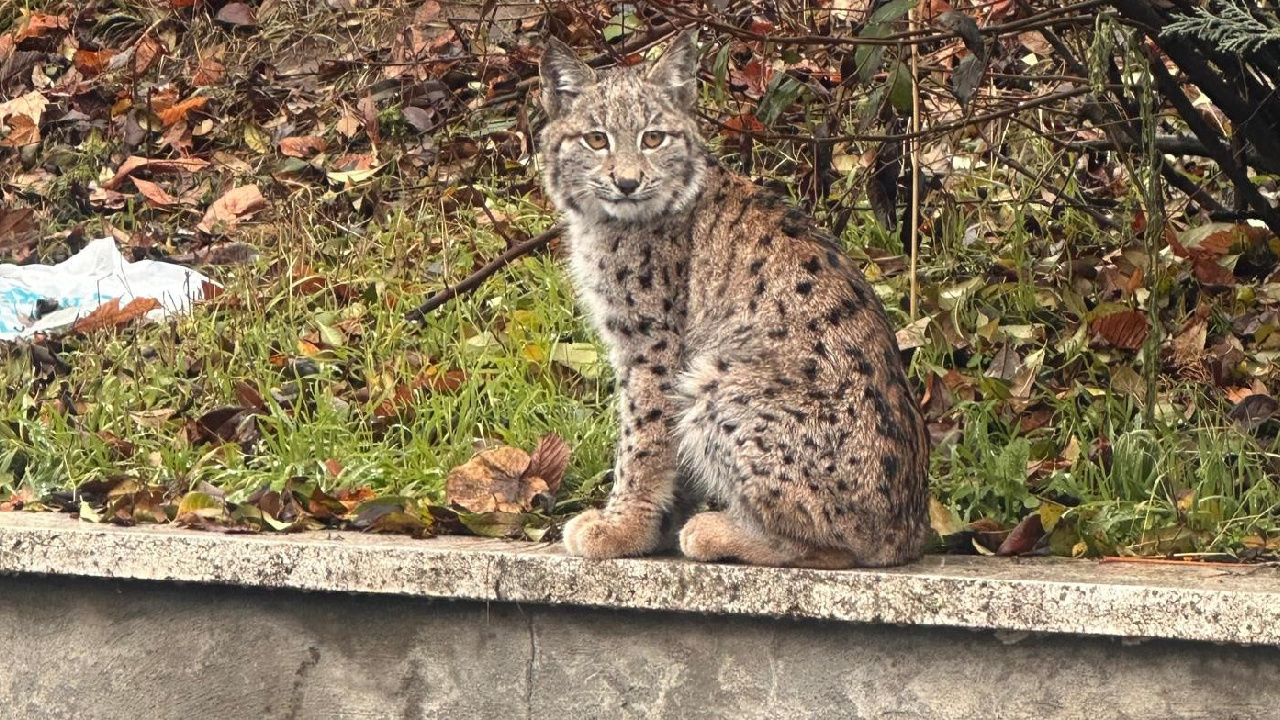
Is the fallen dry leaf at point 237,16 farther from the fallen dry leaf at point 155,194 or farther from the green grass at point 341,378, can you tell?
the green grass at point 341,378

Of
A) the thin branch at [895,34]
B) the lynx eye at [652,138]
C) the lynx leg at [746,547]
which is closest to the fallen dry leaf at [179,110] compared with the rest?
the thin branch at [895,34]

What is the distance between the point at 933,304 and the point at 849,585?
201cm

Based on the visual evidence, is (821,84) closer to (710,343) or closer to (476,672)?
(710,343)

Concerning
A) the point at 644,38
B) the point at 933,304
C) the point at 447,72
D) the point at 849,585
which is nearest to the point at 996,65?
the point at 933,304

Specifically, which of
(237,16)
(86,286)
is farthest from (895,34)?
(237,16)

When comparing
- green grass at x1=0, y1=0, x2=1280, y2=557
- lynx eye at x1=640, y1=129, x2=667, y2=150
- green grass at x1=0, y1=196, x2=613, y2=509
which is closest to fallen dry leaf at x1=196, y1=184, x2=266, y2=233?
green grass at x1=0, y1=0, x2=1280, y2=557

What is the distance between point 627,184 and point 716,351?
0.49 metres

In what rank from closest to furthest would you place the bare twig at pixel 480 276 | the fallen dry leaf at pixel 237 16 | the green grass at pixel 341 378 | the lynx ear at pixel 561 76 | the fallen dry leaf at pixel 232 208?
the lynx ear at pixel 561 76, the green grass at pixel 341 378, the bare twig at pixel 480 276, the fallen dry leaf at pixel 232 208, the fallen dry leaf at pixel 237 16

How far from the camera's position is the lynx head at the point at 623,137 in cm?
419

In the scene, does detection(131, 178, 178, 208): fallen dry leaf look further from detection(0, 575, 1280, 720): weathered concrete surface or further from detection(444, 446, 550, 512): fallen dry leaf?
detection(0, 575, 1280, 720): weathered concrete surface

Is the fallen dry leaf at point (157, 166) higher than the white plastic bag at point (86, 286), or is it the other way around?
the fallen dry leaf at point (157, 166)

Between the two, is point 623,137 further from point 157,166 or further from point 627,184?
point 157,166

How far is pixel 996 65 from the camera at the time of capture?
6.08 metres

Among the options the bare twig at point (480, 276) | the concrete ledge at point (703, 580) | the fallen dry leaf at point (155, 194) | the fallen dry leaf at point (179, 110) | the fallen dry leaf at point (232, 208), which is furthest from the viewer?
the fallen dry leaf at point (179, 110)
